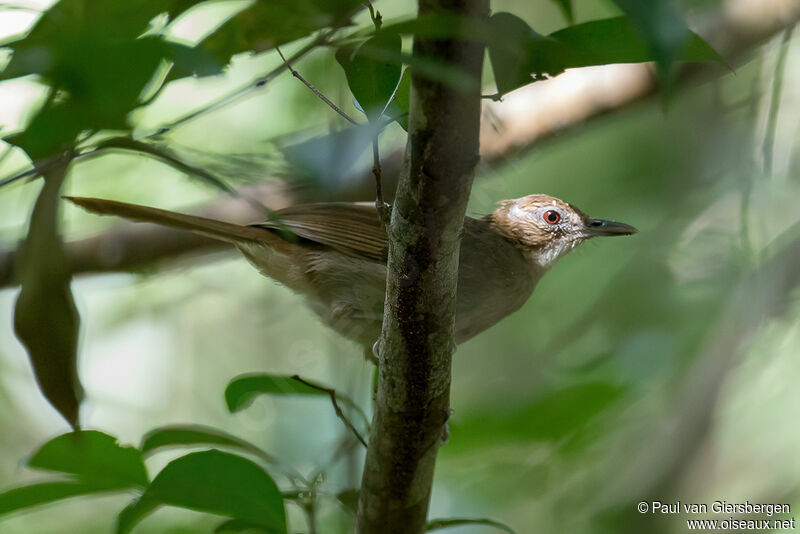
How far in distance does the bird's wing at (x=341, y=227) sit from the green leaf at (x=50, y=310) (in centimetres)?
185

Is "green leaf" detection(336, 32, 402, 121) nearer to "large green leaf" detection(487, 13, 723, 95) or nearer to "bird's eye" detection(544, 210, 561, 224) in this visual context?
"large green leaf" detection(487, 13, 723, 95)

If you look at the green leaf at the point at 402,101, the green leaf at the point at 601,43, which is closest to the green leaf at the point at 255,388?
the green leaf at the point at 402,101

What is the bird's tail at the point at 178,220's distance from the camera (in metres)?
2.44

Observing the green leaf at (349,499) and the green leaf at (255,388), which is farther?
the green leaf at (349,499)

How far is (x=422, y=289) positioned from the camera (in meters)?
1.79

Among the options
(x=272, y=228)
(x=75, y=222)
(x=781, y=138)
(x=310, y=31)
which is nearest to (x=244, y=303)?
(x=75, y=222)

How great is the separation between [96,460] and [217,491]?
0.31m

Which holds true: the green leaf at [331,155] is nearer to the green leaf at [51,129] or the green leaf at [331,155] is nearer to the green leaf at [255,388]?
the green leaf at [51,129]

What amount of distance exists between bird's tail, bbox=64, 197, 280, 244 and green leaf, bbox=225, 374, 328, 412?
0.70m

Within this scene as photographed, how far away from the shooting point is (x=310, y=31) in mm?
1291

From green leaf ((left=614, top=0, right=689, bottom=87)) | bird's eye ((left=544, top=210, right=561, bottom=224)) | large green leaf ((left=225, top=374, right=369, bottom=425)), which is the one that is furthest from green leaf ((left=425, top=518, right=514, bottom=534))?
bird's eye ((left=544, top=210, right=561, bottom=224))

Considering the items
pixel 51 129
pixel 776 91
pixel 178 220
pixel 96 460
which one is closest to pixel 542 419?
pixel 776 91

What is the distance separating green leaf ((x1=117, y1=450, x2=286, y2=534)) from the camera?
1.77 meters

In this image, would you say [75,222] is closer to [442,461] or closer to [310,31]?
[442,461]
